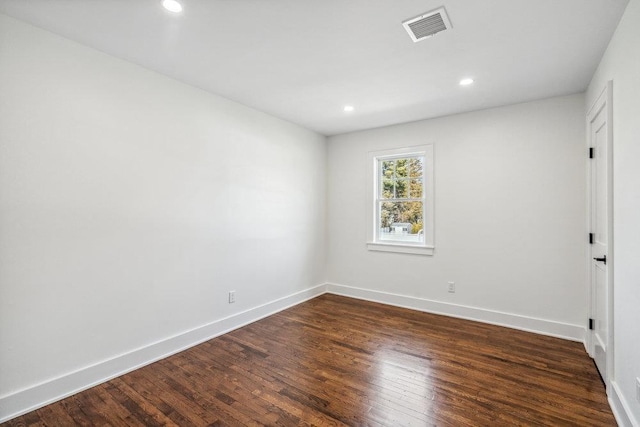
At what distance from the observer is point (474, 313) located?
150 inches

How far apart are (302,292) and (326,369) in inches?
78.8

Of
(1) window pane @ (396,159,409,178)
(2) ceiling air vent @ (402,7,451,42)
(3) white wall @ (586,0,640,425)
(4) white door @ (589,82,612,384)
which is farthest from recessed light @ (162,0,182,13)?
(1) window pane @ (396,159,409,178)

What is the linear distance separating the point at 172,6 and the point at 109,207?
5.25 feet

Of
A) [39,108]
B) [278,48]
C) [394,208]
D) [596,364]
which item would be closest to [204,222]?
[39,108]

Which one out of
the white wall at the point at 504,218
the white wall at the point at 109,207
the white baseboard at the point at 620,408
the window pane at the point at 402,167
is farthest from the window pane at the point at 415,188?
the white baseboard at the point at 620,408

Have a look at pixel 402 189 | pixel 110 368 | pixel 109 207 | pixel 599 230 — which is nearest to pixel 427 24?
pixel 599 230

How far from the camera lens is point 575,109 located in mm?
3240

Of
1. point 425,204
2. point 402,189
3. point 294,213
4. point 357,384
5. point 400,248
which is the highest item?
point 402,189

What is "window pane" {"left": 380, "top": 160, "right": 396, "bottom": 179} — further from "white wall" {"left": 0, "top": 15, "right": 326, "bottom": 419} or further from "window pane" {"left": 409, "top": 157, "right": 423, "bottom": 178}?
"white wall" {"left": 0, "top": 15, "right": 326, "bottom": 419}

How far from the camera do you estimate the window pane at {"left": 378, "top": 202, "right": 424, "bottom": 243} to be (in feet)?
14.3

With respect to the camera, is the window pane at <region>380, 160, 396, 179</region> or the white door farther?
the window pane at <region>380, 160, 396, 179</region>

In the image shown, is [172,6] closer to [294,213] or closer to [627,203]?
[294,213]

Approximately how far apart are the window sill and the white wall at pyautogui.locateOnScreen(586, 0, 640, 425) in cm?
218

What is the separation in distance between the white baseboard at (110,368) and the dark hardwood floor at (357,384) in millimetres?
64
